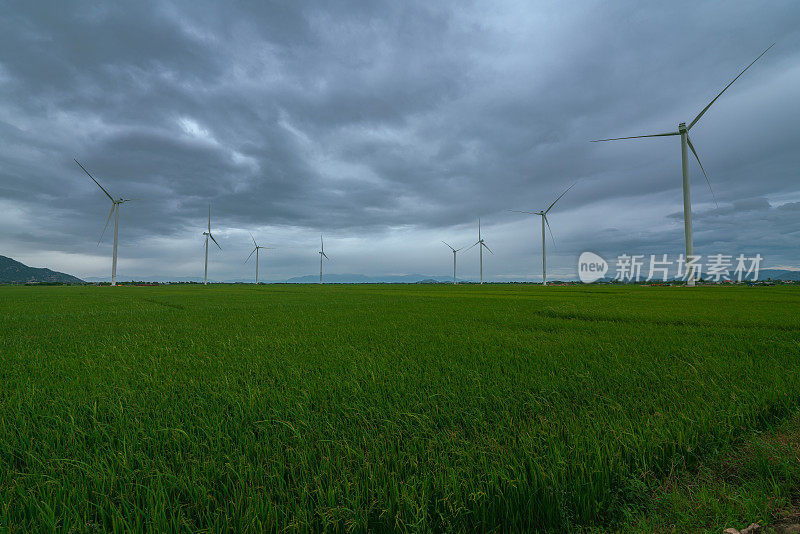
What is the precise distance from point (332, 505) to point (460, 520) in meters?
0.77

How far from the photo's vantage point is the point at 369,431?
10.3ft

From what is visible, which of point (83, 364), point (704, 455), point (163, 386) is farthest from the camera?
point (83, 364)

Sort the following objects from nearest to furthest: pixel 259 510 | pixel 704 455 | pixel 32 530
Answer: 1. pixel 32 530
2. pixel 259 510
3. pixel 704 455

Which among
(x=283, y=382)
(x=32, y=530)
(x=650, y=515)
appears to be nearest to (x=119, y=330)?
(x=283, y=382)

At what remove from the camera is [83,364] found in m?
5.57

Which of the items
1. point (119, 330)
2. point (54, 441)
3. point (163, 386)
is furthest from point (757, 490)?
point (119, 330)

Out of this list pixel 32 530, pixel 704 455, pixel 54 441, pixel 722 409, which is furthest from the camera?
pixel 722 409

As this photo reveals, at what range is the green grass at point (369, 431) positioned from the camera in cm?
205

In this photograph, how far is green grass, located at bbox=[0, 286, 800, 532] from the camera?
6.72 feet

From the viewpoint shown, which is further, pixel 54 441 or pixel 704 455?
pixel 54 441

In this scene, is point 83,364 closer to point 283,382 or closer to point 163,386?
point 163,386

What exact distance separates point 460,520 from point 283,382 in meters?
3.28

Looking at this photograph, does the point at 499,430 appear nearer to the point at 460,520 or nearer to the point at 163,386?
the point at 460,520

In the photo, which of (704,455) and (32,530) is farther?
(704,455)
